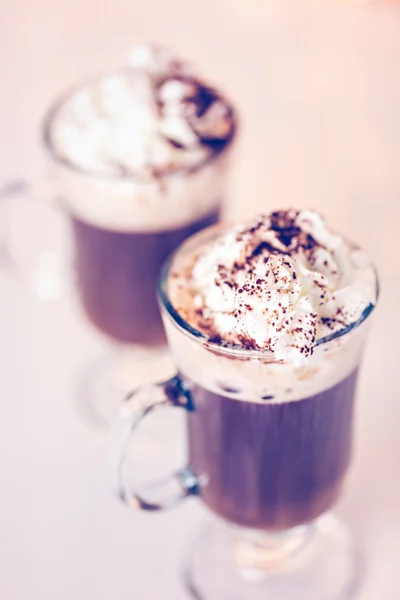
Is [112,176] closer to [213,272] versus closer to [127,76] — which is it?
[127,76]

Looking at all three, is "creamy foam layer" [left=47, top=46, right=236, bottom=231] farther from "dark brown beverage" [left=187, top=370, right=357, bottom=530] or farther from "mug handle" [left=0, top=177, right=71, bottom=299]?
"dark brown beverage" [left=187, top=370, right=357, bottom=530]

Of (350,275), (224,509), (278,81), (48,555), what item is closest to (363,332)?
(350,275)

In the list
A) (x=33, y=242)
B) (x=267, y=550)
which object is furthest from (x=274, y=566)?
(x=33, y=242)

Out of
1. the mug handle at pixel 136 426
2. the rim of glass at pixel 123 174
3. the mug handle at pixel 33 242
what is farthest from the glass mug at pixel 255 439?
the mug handle at pixel 33 242

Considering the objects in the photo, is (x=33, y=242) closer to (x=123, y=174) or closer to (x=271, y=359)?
(x=123, y=174)

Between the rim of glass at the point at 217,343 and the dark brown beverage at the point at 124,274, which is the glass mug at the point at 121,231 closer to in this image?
the dark brown beverage at the point at 124,274
